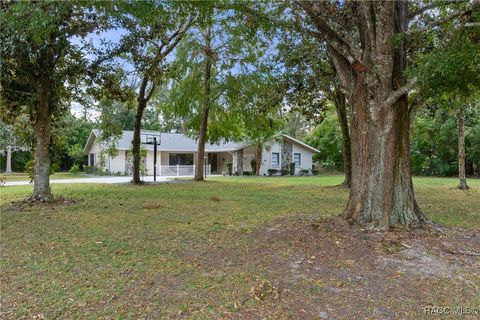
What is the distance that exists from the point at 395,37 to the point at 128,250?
5117 millimetres

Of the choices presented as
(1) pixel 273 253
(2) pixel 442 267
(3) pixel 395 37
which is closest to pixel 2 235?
(1) pixel 273 253

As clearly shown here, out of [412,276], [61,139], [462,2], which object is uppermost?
[462,2]

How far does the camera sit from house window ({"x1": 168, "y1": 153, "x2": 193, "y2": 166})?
33691 mm

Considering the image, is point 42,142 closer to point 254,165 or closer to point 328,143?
point 254,165

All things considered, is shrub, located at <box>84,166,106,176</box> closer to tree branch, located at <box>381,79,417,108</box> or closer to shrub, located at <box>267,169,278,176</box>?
shrub, located at <box>267,169,278,176</box>

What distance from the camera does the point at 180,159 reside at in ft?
112

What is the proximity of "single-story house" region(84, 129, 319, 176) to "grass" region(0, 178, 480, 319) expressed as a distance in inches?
842

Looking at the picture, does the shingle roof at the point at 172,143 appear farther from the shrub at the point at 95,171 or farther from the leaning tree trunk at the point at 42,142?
the leaning tree trunk at the point at 42,142

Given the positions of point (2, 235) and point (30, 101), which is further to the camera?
point (30, 101)

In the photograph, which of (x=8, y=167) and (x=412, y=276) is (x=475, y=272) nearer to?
(x=412, y=276)

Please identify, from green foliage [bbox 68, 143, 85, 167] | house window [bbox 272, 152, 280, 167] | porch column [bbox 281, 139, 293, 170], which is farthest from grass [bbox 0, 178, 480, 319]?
green foliage [bbox 68, 143, 85, 167]

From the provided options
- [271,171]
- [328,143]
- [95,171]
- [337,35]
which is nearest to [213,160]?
[271,171]

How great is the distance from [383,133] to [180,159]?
29.4 meters

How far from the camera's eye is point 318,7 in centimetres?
636
